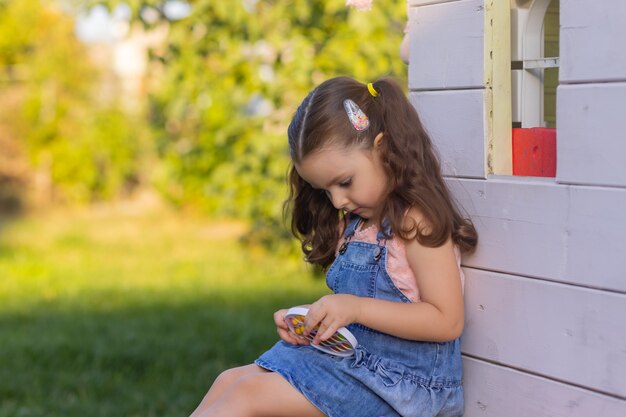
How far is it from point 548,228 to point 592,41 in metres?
0.39

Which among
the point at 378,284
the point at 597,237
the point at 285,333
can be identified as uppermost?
the point at 597,237

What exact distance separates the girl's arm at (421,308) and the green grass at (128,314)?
1490 mm

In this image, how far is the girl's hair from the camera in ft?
6.91

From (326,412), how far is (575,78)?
0.88m

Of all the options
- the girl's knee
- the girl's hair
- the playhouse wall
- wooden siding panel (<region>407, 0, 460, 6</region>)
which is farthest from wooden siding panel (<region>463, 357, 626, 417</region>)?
wooden siding panel (<region>407, 0, 460, 6</region>)

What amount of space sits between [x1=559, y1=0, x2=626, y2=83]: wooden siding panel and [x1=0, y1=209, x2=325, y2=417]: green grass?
6.69ft

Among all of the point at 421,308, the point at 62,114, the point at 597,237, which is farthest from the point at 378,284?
the point at 62,114

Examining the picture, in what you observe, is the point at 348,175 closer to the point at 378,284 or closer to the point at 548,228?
the point at 378,284

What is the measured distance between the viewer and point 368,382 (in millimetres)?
2098

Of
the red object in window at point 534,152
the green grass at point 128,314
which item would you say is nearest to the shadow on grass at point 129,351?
the green grass at point 128,314

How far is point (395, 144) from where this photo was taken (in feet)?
7.07

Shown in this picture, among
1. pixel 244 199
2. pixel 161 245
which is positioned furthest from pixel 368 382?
pixel 161 245

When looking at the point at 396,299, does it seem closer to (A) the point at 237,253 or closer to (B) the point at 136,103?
(A) the point at 237,253

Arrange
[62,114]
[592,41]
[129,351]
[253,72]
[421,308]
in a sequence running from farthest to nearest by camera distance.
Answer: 1. [62,114]
2. [253,72]
3. [129,351]
4. [421,308]
5. [592,41]
